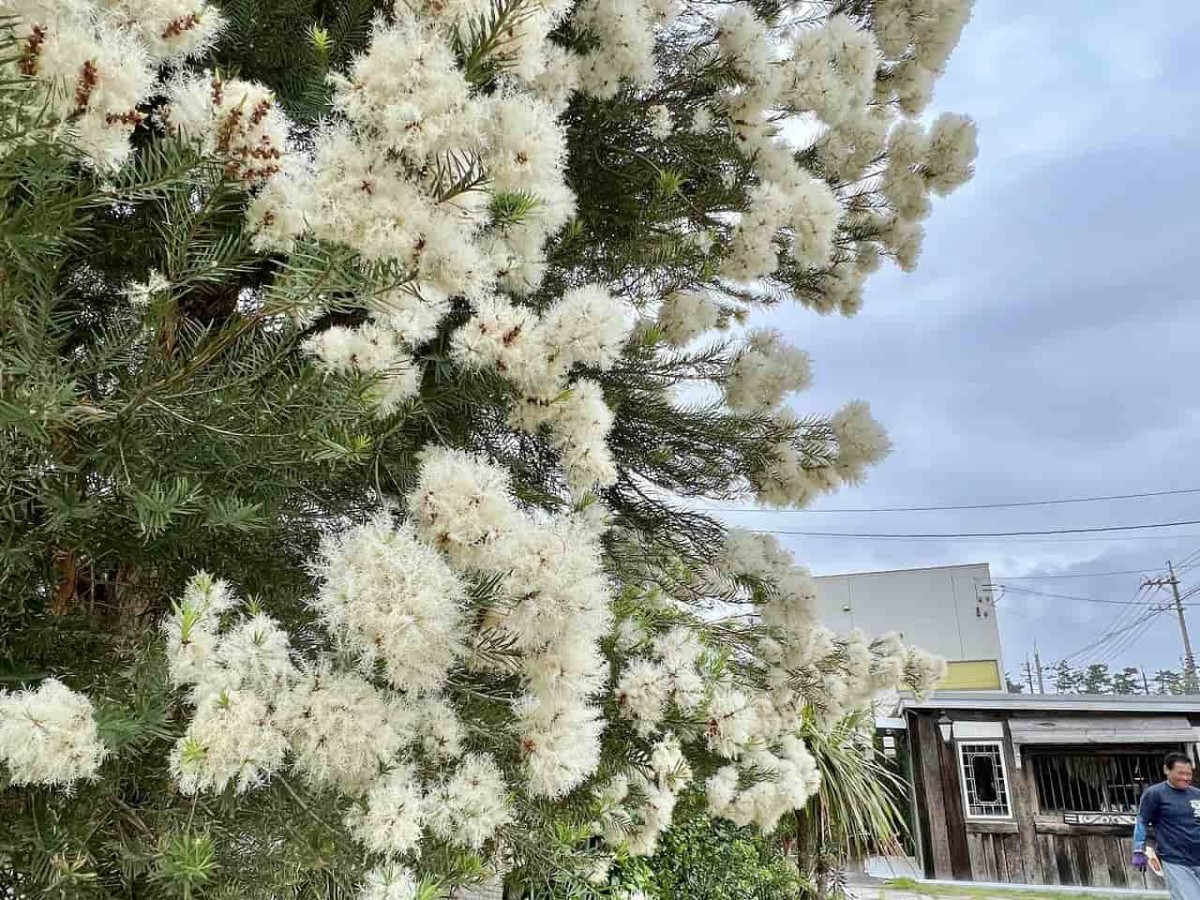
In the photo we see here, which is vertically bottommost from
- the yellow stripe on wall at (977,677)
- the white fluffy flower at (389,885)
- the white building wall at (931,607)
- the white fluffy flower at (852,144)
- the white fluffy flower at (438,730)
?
the white fluffy flower at (389,885)

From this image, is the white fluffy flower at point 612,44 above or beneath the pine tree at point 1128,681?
beneath

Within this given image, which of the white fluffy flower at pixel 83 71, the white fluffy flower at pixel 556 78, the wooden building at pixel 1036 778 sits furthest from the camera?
the wooden building at pixel 1036 778

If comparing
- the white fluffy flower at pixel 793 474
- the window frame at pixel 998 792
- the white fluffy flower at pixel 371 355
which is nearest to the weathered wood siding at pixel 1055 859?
the window frame at pixel 998 792

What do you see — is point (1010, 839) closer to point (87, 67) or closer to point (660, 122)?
point (660, 122)

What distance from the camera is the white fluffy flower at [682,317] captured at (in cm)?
240

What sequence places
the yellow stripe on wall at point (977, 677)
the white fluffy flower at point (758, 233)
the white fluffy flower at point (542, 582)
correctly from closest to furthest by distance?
the white fluffy flower at point (542, 582) → the white fluffy flower at point (758, 233) → the yellow stripe on wall at point (977, 677)

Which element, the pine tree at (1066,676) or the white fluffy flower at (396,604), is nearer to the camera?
the white fluffy flower at (396,604)

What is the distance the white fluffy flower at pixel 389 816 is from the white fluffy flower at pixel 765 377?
5.19 feet

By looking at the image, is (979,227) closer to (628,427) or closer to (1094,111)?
(1094,111)

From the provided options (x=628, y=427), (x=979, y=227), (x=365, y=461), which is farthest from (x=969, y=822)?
(x=979, y=227)

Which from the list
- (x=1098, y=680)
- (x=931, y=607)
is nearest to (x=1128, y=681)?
(x=1098, y=680)

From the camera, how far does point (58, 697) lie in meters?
0.96

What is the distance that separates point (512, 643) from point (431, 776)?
393 millimetres

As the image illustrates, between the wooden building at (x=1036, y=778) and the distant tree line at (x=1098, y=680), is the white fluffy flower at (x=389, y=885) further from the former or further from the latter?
the distant tree line at (x=1098, y=680)
